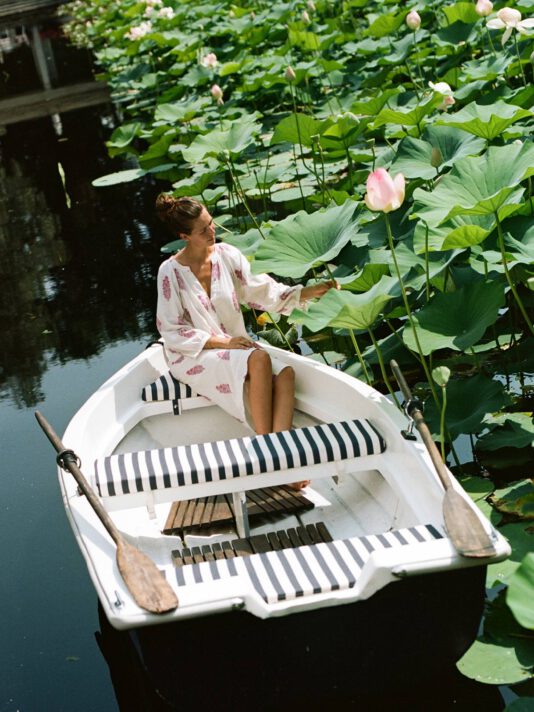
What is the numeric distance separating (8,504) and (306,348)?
1.52 m

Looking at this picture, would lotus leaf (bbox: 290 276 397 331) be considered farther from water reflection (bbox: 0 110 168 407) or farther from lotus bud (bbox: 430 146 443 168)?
water reflection (bbox: 0 110 168 407)

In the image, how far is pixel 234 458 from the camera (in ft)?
9.93

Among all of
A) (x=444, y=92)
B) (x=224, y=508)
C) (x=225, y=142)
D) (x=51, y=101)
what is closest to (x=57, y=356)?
(x=225, y=142)

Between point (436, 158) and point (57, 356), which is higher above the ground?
point (436, 158)

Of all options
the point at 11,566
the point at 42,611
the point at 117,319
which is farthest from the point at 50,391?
the point at 42,611

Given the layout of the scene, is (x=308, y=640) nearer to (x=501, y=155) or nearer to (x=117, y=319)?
(x=501, y=155)

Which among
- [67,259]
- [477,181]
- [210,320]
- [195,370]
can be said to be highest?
[477,181]

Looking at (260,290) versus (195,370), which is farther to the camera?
(260,290)

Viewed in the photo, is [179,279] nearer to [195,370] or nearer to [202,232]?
[202,232]

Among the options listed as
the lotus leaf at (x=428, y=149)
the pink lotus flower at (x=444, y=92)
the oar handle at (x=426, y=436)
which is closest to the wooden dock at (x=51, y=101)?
the pink lotus flower at (x=444, y=92)

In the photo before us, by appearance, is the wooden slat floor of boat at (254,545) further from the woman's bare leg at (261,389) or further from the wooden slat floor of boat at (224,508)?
the woman's bare leg at (261,389)

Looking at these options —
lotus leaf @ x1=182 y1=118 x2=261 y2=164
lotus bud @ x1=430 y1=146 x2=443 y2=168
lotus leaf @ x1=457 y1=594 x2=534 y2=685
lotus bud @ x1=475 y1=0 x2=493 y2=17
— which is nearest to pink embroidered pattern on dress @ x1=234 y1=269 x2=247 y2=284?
lotus bud @ x1=430 y1=146 x2=443 y2=168

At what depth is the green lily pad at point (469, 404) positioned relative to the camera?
10.7ft

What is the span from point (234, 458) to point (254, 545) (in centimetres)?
24
